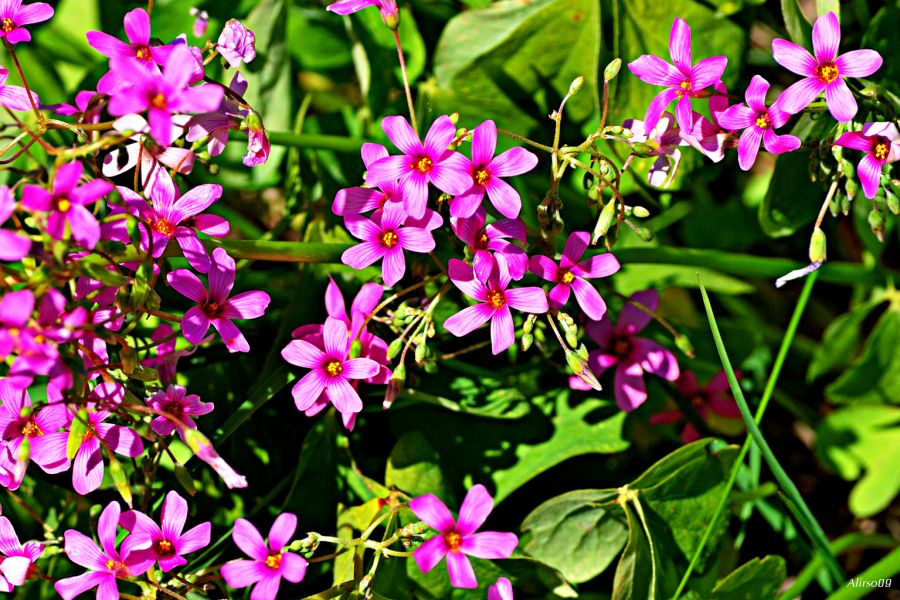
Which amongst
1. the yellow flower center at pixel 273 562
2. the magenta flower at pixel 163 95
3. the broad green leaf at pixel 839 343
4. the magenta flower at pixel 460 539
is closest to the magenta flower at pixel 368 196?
the magenta flower at pixel 163 95

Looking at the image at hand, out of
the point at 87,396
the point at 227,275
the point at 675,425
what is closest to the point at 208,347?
the point at 227,275

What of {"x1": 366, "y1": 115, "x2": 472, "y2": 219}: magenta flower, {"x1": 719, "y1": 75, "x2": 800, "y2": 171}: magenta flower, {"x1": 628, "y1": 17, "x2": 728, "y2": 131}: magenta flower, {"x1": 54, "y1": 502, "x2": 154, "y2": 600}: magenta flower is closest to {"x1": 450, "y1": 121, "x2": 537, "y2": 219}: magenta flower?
{"x1": 366, "y1": 115, "x2": 472, "y2": 219}: magenta flower

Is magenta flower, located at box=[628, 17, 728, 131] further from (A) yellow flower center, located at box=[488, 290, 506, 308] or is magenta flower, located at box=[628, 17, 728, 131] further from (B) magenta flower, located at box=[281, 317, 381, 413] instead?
(B) magenta flower, located at box=[281, 317, 381, 413]

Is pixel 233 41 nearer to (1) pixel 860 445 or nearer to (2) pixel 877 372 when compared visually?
(2) pixel 877 372

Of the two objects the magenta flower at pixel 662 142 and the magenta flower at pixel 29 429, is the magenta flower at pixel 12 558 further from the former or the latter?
the magenta flower at pixel 662 142

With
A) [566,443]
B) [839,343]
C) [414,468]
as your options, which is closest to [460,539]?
[414,468]

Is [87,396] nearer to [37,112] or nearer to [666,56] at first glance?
[37,112]
